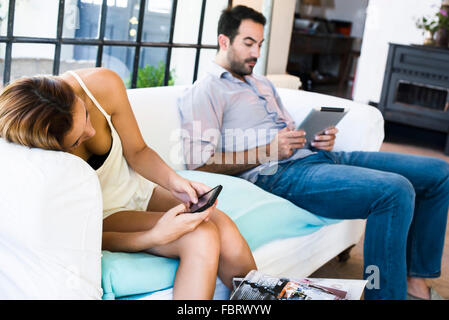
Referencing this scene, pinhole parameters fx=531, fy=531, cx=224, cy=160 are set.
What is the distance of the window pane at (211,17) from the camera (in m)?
2.89

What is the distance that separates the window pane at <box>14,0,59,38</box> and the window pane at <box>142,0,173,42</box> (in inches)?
21.7

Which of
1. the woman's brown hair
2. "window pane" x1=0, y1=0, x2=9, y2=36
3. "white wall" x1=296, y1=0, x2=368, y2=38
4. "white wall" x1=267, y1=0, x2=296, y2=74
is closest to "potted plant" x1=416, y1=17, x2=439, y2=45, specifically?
"white wall" x1=267, y1=0, x2=296, y2=74

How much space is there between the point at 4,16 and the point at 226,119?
87 cm

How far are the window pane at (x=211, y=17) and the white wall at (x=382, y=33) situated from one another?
103 inches

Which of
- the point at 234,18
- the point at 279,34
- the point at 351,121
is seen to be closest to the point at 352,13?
the point at 279,34

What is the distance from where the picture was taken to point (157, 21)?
8.49 ft

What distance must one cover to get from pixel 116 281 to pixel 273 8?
243 centimetres

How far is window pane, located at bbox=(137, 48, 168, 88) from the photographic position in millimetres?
2590

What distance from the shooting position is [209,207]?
1.20 metres

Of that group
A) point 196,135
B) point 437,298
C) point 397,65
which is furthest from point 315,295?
point 397,65

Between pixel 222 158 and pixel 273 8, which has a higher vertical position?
pixel 273 8

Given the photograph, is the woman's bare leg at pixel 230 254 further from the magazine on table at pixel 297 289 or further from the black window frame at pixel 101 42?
the black window frame at pixel 101 42

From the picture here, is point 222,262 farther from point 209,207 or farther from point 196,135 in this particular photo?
point 196,135

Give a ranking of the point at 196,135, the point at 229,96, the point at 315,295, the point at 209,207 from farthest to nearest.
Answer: the point at 229,96 < the point at 196,135 < the point at 209,207 < the point at 315,295
